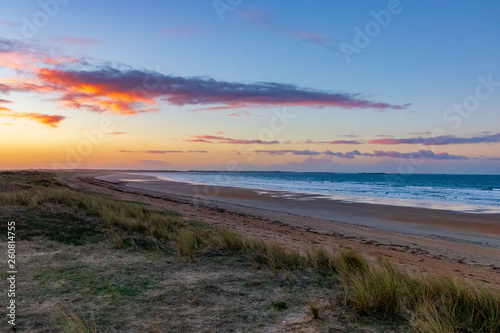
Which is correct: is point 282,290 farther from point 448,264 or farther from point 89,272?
point 448,264

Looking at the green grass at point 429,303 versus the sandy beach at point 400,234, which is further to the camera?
the sandy beach at point 400,234

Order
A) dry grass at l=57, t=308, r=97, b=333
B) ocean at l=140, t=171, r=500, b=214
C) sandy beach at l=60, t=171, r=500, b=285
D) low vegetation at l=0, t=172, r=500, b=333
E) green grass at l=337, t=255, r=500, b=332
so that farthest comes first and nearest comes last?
ocean at l=140, t=171, r=500, b=214 < sandy beach at l=60, t=171, r=500, b=285 < low vegetation at l=0, t=172, r=500, b=333 < green grass at l=337, t=255, r=500, b=332 < dry grass at l=57, t=308, r=97, b=333

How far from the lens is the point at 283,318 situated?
15.3ft

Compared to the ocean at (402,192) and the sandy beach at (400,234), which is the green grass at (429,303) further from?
the ocean at (402,192)

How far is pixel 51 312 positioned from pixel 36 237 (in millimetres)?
4929

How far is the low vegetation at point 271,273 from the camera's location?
4.48m

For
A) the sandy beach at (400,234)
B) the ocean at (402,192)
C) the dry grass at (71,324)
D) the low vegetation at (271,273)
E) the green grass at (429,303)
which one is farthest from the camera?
the ocean at (402,192)

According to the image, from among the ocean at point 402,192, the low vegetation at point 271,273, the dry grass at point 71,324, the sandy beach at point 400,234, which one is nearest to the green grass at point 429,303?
the low vegetation at point 271,273

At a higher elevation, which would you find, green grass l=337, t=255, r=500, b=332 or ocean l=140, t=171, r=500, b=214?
green grass l=337, t=255, r=500, b=332

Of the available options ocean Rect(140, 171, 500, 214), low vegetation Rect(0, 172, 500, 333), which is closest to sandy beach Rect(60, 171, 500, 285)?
low vegetation Rect(0, 172, 500, 333)

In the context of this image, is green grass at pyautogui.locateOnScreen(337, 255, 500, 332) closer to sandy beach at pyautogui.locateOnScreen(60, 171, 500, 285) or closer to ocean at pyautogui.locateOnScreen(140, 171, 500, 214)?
sandy beach at pyautogui.locateOnScreen(60, 171, 500, 285)

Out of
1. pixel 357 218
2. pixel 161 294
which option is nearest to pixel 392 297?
pixel 161 294

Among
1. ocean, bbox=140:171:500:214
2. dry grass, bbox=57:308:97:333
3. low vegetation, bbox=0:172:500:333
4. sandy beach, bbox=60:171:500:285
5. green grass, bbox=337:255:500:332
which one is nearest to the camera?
dry grass, bbox=57:308:97:333

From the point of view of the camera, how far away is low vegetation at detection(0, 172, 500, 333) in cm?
448
